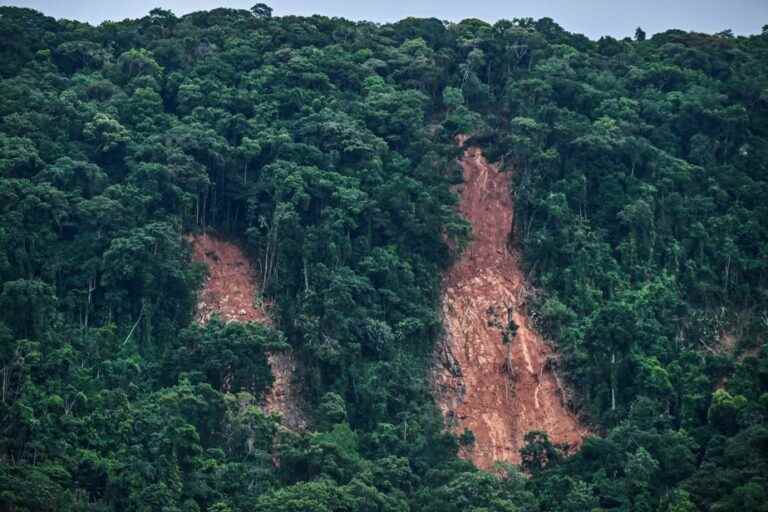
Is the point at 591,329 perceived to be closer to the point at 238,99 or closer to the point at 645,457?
the point at 645,457

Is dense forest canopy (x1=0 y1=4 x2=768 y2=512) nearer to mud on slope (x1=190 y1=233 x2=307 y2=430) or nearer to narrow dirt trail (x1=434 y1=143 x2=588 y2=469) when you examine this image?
mud on slope (x1=190 y1=233 x2=307 y2=430)

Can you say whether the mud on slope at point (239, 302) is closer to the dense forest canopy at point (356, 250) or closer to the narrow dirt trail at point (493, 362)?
the dense forest canopy at point (356, 250)

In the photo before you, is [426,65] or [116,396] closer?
[116,396]

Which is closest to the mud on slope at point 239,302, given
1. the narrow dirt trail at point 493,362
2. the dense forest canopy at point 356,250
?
the dense forest canopy at point 356,250

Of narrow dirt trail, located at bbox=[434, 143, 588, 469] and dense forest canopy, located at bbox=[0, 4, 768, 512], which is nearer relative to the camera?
dense forest canopy, located at bbox=[0, 4, 768, 512]

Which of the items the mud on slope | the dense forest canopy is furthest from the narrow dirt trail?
the mud on slope

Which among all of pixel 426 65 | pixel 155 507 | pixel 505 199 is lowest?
pixel 155 507

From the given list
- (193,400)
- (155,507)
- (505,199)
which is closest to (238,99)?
(505,199)
